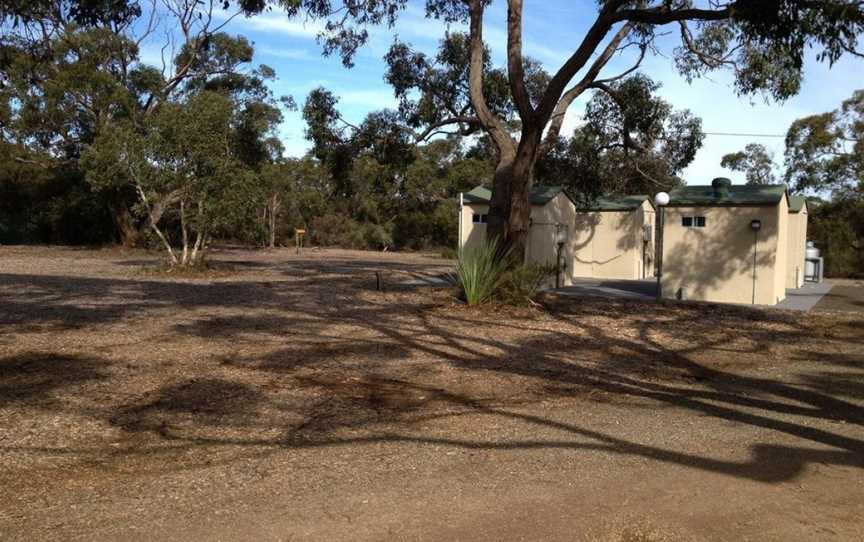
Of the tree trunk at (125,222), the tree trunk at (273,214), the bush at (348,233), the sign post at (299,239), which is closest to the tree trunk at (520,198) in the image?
the tree trunk at (125,222)

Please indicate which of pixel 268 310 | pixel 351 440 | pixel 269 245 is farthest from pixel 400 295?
pixel 269 245

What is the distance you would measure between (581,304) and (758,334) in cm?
420

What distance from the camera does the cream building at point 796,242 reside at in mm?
21953

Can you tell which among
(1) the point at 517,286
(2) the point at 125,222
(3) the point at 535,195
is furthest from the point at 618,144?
(2) the point at 125,222

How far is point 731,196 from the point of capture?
1789 cm

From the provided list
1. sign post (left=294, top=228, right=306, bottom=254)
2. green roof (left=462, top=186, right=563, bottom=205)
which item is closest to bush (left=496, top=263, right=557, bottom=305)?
green roof (left=462, top=186, right=563, bottom=205)

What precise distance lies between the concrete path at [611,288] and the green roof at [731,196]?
2.47 meters

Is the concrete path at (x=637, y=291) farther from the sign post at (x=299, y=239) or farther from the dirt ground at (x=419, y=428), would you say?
the sign post at (x=299, y=239)

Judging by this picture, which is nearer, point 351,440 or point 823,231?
point 351,440

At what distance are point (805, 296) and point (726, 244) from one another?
3.48 meters

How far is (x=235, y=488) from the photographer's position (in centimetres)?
478

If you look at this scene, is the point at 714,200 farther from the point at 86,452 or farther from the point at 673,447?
the point at 86,452

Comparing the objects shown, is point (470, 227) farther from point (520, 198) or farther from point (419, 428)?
point (419, 428)

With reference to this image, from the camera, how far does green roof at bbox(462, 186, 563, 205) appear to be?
21.1 meters
